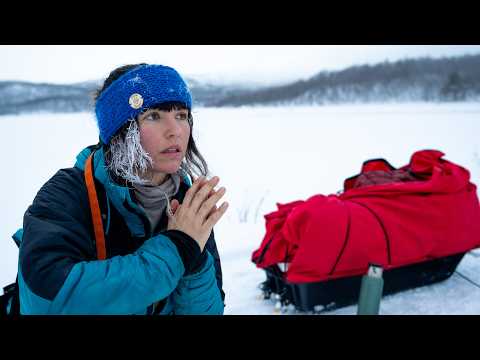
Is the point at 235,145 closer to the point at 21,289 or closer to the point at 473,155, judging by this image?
the point at 473,155

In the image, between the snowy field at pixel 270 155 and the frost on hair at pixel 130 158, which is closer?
the frost on hair at pixel 130 158

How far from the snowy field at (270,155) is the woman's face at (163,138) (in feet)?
0.80

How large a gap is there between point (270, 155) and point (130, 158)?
667 centimetres

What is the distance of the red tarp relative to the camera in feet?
8.46

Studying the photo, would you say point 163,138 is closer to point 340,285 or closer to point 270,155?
point 340,285

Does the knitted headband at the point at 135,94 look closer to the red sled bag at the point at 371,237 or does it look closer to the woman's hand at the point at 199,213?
the woman's hand at the point at 199,213

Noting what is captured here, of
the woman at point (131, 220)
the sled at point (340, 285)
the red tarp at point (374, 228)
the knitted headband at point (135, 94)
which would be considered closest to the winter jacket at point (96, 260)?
the woman at point (131, 220)

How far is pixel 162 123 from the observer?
1.23m

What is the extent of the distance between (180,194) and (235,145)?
22.9 feet

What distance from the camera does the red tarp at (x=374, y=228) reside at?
8.46 ft

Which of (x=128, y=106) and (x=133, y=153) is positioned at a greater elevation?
(x=128, y=106)

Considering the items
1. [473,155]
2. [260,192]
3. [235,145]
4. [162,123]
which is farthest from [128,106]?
[473,155]
